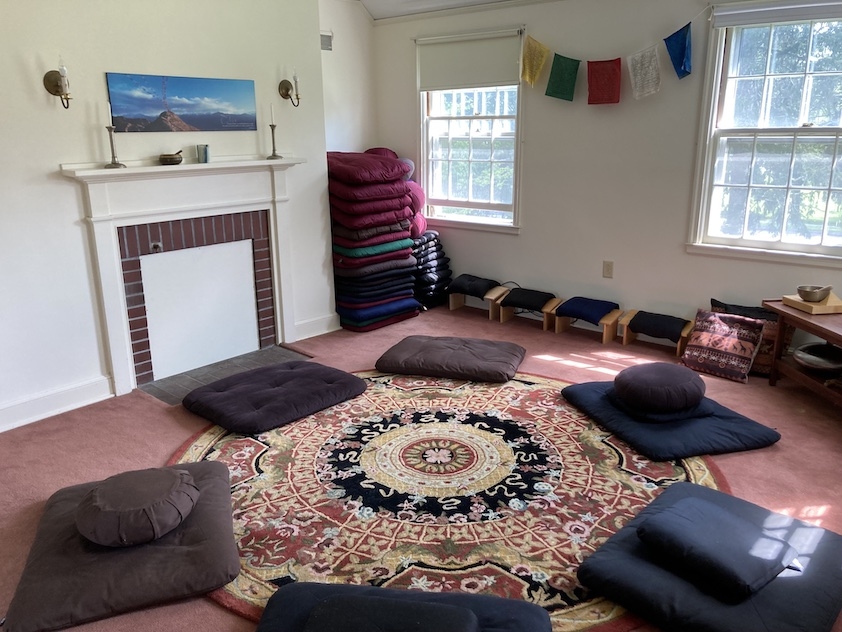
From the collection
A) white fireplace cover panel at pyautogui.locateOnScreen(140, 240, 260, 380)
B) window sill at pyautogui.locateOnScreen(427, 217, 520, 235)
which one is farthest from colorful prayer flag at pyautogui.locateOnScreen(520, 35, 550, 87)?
white fireplace cover panel at pyautogui.locateOnScreen(140, 240, 260, 380)

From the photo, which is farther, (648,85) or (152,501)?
(648,85)

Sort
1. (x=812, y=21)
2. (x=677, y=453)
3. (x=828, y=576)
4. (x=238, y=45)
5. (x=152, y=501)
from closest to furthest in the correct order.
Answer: (x=828, y=576)
(x=152, y=501)
(x=677, y=453)
(x=812, y=21)
(x=238, y=45)

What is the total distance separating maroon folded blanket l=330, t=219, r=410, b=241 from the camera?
4871 millimetres

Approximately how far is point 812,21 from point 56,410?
4757mm

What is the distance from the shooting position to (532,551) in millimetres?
2449

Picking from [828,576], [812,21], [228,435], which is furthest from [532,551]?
[812,21]

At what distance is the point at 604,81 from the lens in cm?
456

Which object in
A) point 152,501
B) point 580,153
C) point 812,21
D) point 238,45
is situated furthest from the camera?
point 580,153

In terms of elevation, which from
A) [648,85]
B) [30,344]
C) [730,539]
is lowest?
[730,539]

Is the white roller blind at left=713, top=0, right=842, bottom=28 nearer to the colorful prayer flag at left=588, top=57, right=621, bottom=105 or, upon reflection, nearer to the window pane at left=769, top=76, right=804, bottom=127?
the window pane at left=769, top=76, right=804, bottom=127

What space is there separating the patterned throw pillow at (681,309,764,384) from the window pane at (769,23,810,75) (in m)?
1.50

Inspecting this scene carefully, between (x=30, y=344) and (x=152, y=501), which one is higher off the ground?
(x=30, y=344)

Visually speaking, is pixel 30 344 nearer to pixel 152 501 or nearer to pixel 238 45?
pixel 152 501

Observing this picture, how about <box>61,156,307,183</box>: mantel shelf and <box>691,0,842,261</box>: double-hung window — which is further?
→ <box>691,0,842,261</box>: double-hung window
